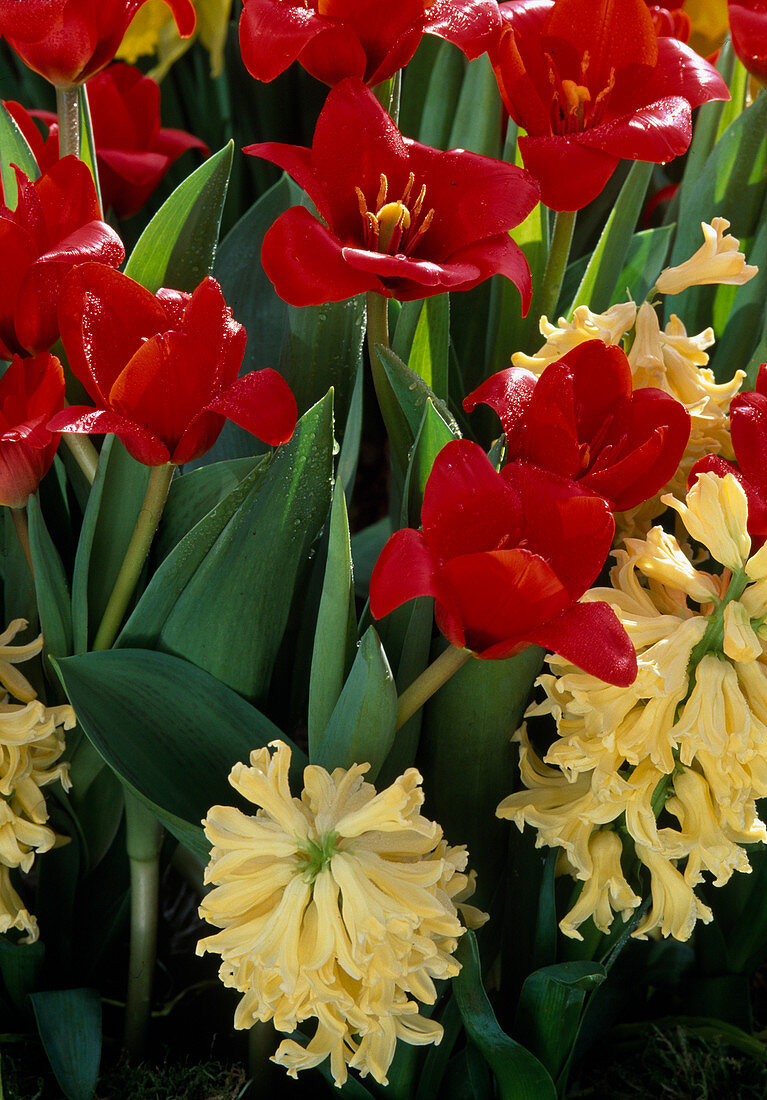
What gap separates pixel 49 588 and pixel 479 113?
0.36 metres

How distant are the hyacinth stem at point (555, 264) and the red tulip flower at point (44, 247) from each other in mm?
188

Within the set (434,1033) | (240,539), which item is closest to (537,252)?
(240,539)

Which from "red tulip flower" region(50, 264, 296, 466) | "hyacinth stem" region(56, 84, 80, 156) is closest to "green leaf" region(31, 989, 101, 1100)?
"red tulip flower" region(50, 264, 296, 466)

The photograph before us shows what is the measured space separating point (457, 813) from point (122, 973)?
26 centimetres

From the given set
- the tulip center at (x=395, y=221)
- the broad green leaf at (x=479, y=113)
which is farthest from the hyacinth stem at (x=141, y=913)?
the broad green leaf at (x=479, y=113)

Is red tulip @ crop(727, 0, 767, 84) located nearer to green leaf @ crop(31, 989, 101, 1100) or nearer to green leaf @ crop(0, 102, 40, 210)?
green leaf @ crop(0, 102, 40, 210)

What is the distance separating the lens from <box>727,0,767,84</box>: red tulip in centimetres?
48

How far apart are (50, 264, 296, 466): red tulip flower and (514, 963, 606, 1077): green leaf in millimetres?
244

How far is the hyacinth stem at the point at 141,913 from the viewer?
44 centimetres

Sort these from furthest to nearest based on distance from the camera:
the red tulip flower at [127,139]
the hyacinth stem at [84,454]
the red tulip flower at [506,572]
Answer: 1. the red tulip flower at [127,139]
2. the hyacinth stem at [84,454]
3. the red tulip flower at [506,572]

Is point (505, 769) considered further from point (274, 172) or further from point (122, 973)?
point (274, 172)

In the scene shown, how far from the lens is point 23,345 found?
382 mm

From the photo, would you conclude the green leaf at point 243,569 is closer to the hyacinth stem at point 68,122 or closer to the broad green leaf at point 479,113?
the hyacinth stem at point 68,122

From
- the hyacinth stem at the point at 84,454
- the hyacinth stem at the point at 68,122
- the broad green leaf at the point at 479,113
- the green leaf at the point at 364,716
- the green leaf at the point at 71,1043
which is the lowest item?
the green leaf at the point at 71,1043
